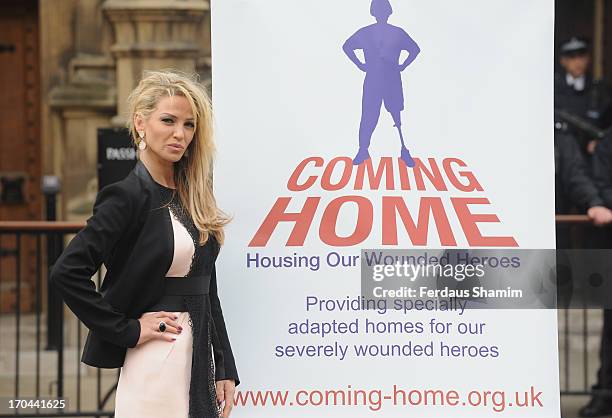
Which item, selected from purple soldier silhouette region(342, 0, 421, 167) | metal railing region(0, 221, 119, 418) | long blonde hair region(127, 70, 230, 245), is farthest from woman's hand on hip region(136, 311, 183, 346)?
metal railing region(0, 221, 119, 418)

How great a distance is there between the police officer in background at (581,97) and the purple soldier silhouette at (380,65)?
16.0 feet

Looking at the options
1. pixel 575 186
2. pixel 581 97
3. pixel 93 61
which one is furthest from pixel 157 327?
pixel 93 61

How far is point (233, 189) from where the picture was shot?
193 inches

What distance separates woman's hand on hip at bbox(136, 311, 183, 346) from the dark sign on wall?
402cm

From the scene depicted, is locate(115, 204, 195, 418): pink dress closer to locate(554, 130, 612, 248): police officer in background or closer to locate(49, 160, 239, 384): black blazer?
locate(49, 160, 239, 384): black blazer

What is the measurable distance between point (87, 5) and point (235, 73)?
260 inches

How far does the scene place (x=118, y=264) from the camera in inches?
172

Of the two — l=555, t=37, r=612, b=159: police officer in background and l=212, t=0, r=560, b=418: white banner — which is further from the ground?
l=555, t=37, r=612, b=159: police officer in background

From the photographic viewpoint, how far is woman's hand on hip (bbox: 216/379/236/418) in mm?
4633

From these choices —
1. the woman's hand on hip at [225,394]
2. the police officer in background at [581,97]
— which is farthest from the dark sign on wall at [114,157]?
the woman's hand on hip at [225,394]

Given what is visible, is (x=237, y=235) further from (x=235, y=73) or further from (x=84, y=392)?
(x=84, y=392)

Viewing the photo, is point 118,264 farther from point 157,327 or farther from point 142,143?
point 142,143

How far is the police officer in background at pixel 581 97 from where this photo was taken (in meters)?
9.57

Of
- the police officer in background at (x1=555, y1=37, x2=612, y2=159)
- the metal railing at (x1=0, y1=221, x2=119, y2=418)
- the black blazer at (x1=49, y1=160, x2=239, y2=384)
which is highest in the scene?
the police officer in background at (x1=555, y1=37, x2=612, y2=159)
